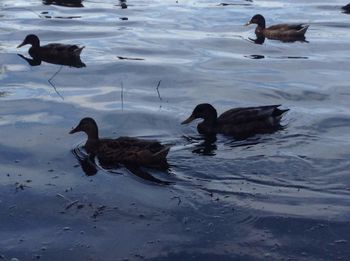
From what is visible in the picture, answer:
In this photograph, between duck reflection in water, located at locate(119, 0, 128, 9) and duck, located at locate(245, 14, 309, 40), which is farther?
duck reflection in water, located at locate(119, 0, 128, 9)

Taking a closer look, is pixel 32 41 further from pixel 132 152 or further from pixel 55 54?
pixel 132 152

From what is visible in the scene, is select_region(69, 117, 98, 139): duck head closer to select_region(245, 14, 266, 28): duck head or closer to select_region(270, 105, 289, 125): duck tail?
select_region(270, 105, 289, 125): duck tail

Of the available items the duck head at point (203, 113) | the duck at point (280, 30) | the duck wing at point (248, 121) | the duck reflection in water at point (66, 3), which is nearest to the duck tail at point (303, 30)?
the duck at point (280, 30)

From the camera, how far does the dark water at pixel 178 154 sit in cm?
730

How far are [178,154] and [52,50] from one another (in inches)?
291

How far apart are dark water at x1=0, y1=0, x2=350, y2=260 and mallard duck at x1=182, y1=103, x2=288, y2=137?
0.26 meters

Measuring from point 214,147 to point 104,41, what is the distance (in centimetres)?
855

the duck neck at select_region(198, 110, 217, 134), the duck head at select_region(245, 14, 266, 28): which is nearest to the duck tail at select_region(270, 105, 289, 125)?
the duck neck at select_region(198, 110, 217, 134)

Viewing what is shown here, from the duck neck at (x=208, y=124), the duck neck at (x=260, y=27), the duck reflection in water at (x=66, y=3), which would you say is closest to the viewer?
the duck neck at (x=208, y=124)

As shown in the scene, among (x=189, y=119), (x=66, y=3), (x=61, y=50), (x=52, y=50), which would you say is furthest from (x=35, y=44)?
(x=66, y=3)

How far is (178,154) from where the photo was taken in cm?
991

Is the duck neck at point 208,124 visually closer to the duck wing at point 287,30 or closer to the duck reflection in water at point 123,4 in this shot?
the duck wing at point 287,30

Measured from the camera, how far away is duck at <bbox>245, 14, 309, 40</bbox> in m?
19.3

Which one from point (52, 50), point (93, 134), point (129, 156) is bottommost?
point (129, 156)
